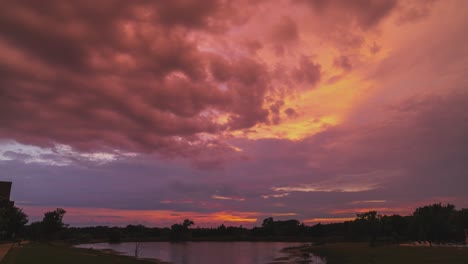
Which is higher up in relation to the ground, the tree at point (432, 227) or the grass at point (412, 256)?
the tree at point (432, 227)

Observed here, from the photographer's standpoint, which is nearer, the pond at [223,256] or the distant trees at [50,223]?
the pond at [223,256]

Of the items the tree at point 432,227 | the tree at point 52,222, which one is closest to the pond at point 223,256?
the tree at point 52,222

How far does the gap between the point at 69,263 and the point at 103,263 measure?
5.76 metres

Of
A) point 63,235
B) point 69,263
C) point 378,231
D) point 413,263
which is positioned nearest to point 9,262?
point 69,263

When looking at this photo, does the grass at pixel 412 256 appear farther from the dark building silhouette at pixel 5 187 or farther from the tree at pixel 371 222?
the dark building silhouette at pixel 5 187

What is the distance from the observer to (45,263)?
4603 cm

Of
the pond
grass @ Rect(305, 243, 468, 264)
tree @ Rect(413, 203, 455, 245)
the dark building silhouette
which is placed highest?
the dark building silhouette

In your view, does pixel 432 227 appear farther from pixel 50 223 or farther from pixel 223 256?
pixel 50 223

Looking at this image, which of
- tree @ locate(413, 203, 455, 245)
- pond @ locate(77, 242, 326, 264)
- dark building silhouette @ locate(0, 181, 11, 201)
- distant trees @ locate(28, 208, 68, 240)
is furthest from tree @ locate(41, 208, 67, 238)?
tree @ locate(413, 203, 455, 245)

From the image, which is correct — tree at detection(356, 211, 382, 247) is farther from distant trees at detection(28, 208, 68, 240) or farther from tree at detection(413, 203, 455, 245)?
distant trees at detection(28, 208, 68, 240)

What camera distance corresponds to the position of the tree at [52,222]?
140m

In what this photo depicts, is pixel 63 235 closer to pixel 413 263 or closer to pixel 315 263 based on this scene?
pixel 315 263

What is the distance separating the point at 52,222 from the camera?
463 feet

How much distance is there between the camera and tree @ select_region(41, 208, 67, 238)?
140500mm
